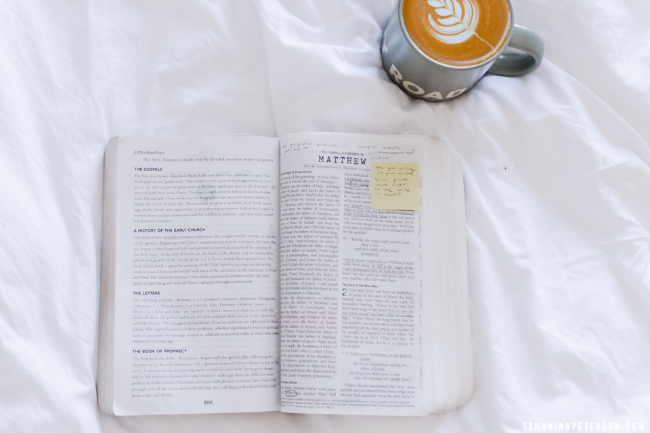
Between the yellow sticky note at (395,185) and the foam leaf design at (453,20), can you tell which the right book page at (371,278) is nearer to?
the yellow sticky note at (395,185)

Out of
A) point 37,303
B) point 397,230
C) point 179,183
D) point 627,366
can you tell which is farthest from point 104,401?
point 627,366

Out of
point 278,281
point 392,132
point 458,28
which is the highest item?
point 458,28

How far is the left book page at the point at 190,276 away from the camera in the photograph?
504mm

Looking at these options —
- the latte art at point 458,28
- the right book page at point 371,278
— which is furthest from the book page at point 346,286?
the latte art at point 458,28

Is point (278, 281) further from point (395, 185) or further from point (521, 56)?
point (521, 56)

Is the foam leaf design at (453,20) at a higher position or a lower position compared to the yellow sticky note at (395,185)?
higher

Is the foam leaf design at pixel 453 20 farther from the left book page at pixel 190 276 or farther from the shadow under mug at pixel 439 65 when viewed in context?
the left book page at pixel 190 276

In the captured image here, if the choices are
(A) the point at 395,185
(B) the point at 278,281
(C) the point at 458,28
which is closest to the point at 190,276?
(B) the point at 278,281

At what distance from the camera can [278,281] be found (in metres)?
0.52

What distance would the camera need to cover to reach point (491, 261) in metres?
0.54

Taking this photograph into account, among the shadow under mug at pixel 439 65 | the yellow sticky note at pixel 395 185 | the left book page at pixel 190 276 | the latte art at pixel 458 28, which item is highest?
the latte art at pixel 458 28

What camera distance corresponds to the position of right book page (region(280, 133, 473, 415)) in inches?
19.9

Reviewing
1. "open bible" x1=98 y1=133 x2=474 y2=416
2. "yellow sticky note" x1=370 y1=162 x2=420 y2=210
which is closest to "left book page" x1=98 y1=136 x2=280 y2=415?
"open bible" x1=98 y1=133 x2=474 y2=416

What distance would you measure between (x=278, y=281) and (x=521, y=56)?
1.15 feet
